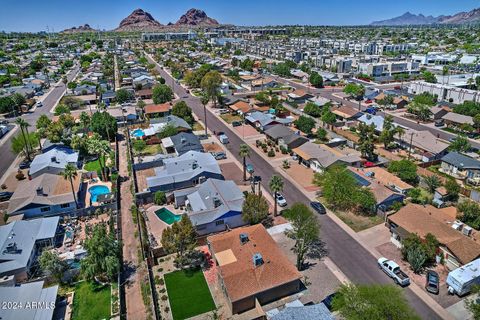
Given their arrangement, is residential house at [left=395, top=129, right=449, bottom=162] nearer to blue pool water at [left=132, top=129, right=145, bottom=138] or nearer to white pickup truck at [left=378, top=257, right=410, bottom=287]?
white pickup truck at [left=378, top=257, right=410, bottom=287]

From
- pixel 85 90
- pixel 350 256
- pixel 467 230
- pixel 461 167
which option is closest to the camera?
pixel 350 256

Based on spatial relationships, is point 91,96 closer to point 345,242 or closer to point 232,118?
point 232,118

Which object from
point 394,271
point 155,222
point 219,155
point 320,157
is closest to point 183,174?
point 155,222

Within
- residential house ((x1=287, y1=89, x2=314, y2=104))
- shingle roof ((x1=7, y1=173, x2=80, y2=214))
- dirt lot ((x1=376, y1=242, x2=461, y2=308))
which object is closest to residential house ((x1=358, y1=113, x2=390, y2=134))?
residential house ((x1=287, y1=89, x2=314, y2=104))

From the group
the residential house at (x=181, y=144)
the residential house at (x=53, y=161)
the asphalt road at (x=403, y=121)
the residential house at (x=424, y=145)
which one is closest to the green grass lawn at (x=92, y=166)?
the residential house at (x=53, y=161)

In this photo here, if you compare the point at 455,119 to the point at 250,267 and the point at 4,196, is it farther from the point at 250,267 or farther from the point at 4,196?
the point at 4,196

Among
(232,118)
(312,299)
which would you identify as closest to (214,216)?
(312,299)
